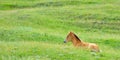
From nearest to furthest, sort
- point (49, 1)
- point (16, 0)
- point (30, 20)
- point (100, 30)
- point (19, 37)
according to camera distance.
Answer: point (19, 37)
point (100, 30)
point (30, 20)
point (49, 1)
point (16, 0)

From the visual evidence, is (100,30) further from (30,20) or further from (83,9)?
(83,9)

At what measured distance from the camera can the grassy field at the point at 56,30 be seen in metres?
15.3

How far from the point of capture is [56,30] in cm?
3497

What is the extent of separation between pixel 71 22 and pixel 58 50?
952 inches

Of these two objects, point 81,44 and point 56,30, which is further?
point 56,30

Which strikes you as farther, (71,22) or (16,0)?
(16,0)

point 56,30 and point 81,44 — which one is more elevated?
point 81,44

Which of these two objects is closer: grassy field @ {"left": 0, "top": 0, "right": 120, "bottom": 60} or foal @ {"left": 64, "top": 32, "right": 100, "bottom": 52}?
grassy field @ {"left": 0, "top": 0, "right": 120, "bottom": 60}

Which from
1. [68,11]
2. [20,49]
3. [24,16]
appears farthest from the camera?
[68,11]

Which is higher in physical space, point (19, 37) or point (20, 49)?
point (20, 49)

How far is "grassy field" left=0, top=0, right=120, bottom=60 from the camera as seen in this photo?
15.3 meters

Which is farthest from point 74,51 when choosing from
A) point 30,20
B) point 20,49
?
point 30,20

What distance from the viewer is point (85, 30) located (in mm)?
36750

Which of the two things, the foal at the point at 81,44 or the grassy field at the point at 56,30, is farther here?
the foal at the point at 81,44
